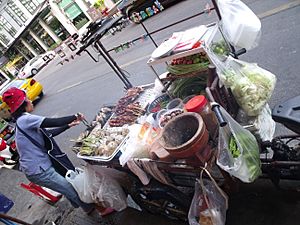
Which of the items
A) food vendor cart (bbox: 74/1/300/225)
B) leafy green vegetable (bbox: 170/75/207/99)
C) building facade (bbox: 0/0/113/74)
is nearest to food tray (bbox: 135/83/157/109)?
food vendor cart (bbox: 74/1/300/225)

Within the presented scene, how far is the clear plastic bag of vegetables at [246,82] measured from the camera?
8.75 feet

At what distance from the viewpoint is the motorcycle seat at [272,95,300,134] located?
2035 millimetres

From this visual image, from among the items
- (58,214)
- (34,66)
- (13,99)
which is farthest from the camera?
(34,66)

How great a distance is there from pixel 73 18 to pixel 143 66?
2980 centimetres

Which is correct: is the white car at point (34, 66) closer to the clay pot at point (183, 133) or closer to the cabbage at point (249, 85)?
the clay pot at point (183, 133)

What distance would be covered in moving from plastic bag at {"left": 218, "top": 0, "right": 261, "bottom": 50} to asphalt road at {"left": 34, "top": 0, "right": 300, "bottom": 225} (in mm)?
1683

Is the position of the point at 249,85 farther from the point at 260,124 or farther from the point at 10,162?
the point at 10,162

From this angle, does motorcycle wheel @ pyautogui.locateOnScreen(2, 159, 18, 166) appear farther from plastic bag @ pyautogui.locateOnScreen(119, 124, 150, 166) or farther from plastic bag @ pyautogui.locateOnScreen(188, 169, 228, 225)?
plastic bag @ pyautogui.locateOnScreen(188, 169, 228, 225)

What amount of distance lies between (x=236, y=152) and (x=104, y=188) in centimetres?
194

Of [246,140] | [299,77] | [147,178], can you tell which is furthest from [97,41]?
[299,77]

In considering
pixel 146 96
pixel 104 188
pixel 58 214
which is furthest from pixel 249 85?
pixel 58 214

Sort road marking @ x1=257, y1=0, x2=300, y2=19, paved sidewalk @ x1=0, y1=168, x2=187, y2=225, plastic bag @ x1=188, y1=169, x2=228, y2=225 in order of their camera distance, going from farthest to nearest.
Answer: road marking @ x1=257, y1=0, x2=300, y2=19 < paved sidewalk @ x1=0, y1=168, x2=187, y2=225 < plastic bag @ x1=188, y1=169, x2=228, y2=225

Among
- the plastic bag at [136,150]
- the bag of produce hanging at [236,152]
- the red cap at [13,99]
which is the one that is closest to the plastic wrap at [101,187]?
the plastic bag at [136,150]

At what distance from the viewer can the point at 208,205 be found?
251 centimetres
